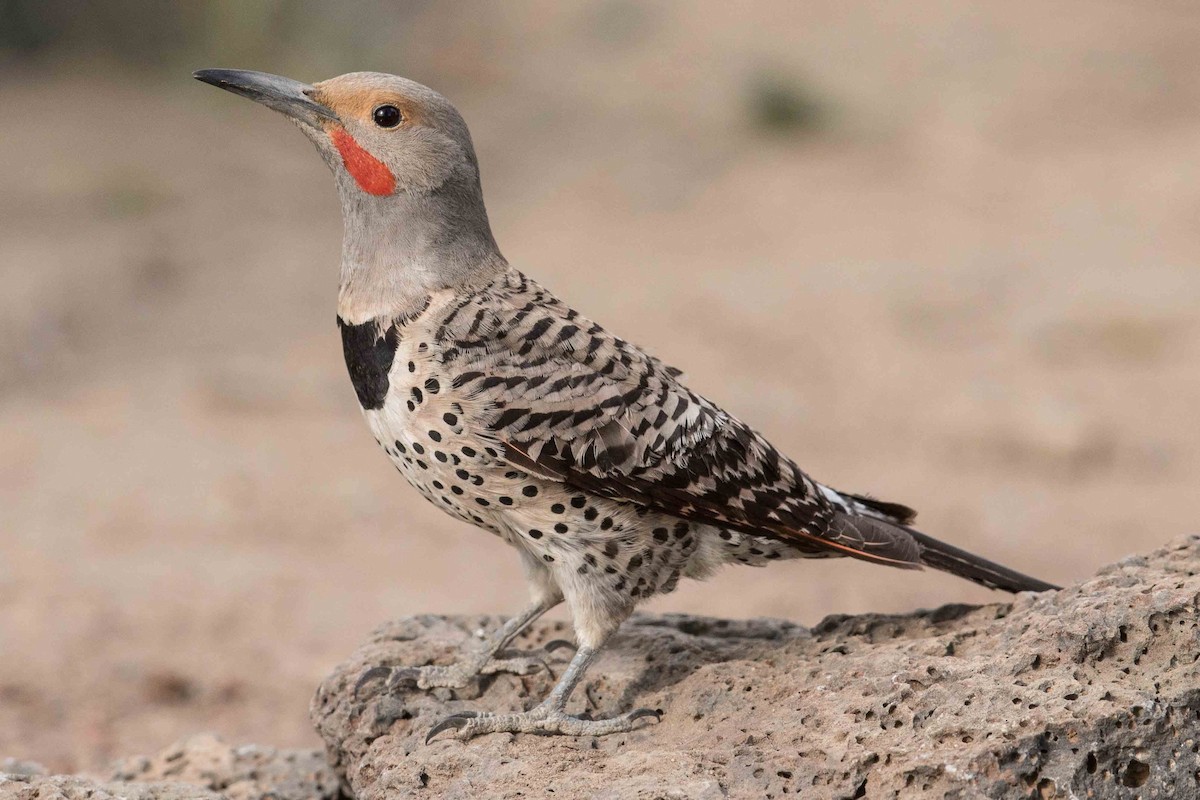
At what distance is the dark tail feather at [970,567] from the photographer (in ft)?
15.6

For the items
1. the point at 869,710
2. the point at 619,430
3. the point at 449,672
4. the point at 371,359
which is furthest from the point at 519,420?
the point at 869,710

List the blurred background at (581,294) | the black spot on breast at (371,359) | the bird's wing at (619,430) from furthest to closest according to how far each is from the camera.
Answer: the blurred background at (581,294)
the black spot on breast at (371,359)
the bird's wing at (619,430)

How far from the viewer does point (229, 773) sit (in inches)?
200

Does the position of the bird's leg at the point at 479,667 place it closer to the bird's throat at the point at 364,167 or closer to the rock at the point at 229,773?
the rock at the point at 229,773

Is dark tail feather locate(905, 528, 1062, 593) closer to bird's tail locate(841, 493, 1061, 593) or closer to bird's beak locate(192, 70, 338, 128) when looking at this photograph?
bird's tail locate(841, 493, 1061, 593)

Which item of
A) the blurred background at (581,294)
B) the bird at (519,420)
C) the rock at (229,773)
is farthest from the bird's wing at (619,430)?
the blurred background at (581,294)

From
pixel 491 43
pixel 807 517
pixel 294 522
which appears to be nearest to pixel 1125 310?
pixel 294 522

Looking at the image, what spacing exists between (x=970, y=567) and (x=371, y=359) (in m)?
2.21

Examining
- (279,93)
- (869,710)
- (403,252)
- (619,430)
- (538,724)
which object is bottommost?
(869,710)

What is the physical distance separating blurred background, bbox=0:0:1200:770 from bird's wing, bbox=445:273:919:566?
9.87 feet

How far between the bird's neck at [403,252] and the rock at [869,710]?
1330mm

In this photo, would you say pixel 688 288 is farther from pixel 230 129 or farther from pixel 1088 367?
pixel 230 129

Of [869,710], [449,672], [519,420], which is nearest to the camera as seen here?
[869,710]

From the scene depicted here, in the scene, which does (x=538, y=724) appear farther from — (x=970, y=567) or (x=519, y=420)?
(x=970, y=567)
